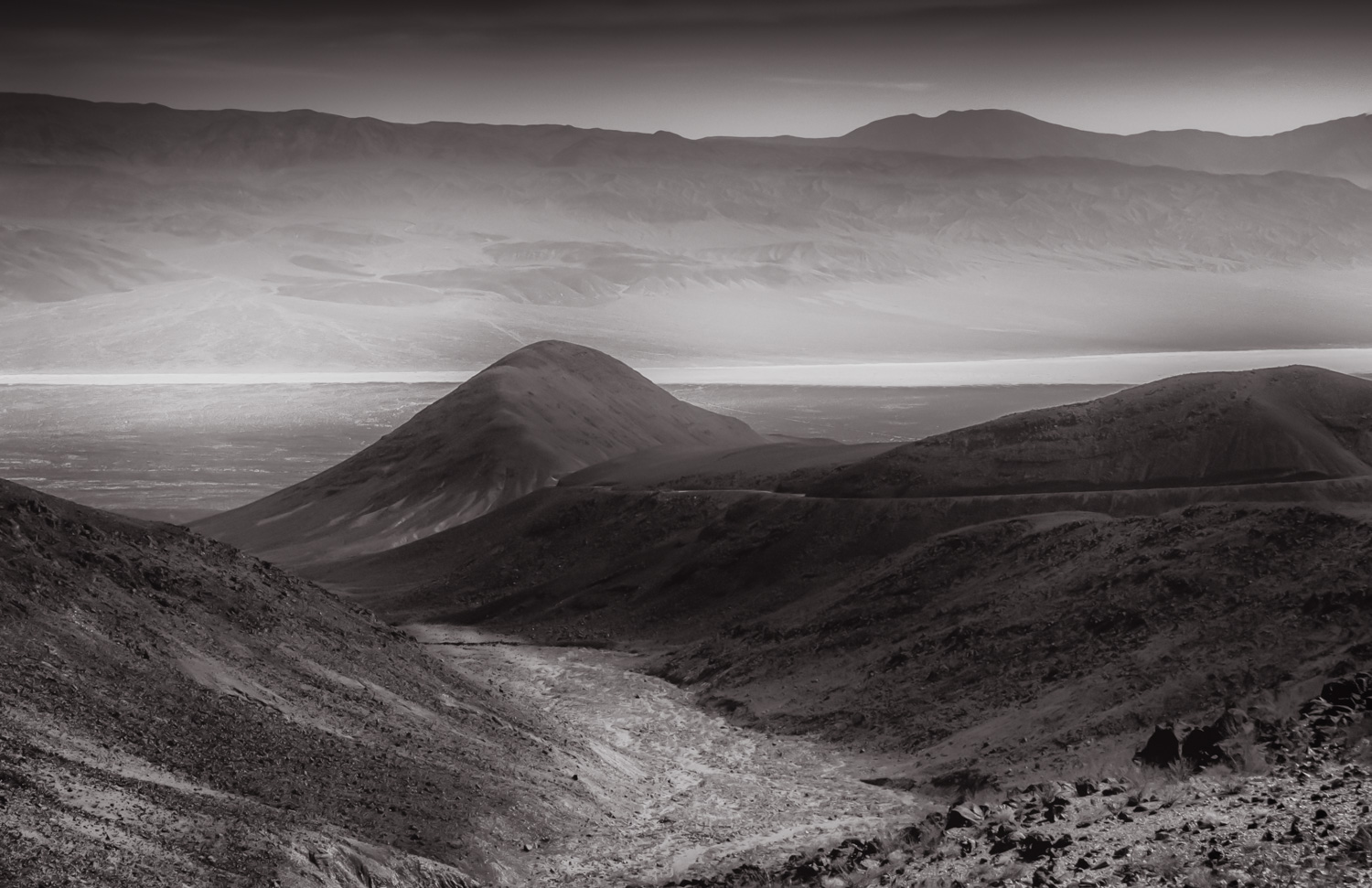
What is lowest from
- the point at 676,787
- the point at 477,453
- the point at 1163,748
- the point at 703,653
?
the point at 676,787

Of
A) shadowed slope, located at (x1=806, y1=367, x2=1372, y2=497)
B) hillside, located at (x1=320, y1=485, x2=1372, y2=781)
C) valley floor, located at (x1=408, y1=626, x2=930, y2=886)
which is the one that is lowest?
valley floor, located at (x1=408, y1=626, x2=930, y2=886)

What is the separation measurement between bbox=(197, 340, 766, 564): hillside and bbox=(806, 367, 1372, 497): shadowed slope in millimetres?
24010

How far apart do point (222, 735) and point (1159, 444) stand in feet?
105

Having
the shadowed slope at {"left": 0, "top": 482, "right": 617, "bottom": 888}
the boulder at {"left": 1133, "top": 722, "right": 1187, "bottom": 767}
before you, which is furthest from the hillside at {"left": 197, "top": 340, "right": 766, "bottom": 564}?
the boulder at {"left": 1133, "top": 722, "right": 1187, "bottom": 767}

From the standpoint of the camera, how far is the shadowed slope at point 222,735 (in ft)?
59.9

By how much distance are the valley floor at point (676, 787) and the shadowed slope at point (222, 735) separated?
2.76 ft

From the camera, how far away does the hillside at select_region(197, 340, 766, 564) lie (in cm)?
6950

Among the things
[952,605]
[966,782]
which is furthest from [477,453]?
[966,782]

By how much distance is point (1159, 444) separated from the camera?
47.2 m

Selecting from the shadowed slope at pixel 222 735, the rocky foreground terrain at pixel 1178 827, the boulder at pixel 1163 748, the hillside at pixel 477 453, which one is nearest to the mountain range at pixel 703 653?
the shadowed slope at pixel 222 735

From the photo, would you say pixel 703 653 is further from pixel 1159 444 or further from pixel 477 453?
pixel 477 453

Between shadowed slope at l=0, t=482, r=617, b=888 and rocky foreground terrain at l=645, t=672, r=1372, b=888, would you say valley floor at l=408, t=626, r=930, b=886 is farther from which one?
rocky foreground terrain at l=645, t=672, r=1372, b=888

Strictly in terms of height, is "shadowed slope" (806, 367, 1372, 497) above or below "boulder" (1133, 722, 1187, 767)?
above

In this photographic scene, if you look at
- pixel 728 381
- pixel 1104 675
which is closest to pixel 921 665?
pixel 1104 675
